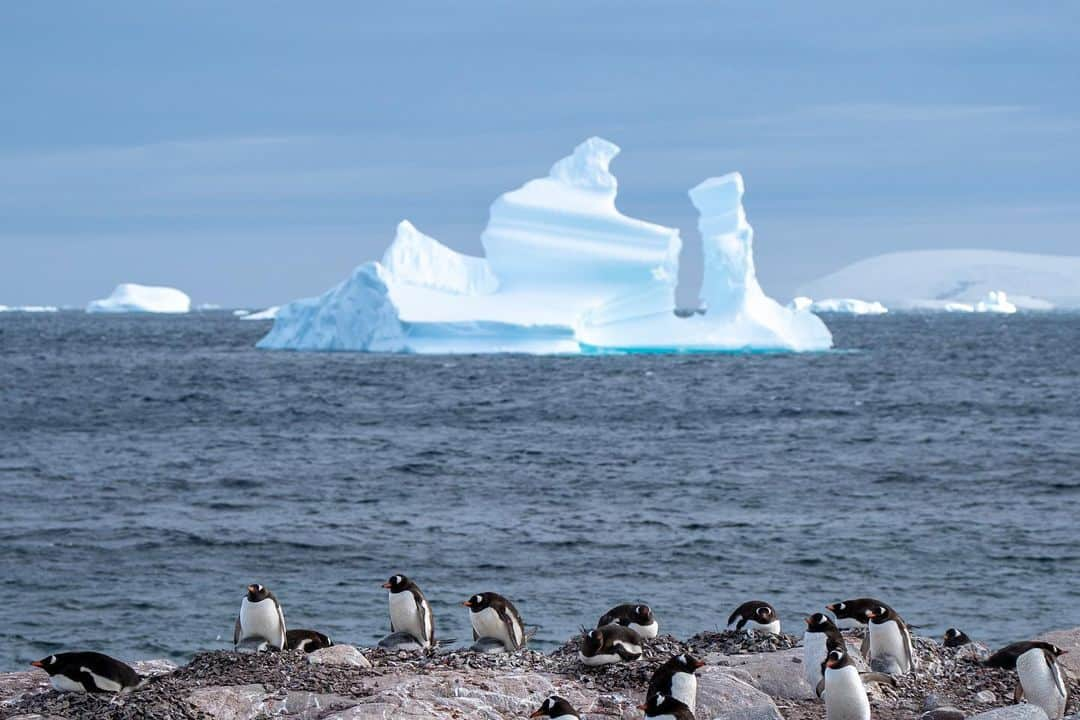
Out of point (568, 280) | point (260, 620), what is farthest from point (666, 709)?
point (568, 280)

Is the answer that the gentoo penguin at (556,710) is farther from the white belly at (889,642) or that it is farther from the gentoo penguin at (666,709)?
the white belly at (889,642)

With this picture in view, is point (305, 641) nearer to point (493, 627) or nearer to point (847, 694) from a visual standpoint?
point (493, 627)

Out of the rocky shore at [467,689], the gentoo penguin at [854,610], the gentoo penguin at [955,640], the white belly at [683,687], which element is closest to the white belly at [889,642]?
the rocky shore at [467,689]

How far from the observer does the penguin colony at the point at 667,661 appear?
7582mm

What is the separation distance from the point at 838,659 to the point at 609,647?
1488 millimetres

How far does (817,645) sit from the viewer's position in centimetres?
848

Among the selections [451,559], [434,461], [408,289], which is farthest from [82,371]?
[451,559]

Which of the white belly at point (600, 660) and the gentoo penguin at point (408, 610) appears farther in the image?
the gentoo penguin at point (408, 610)

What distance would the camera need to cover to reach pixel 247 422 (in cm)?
3788

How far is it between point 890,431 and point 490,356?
117 feet

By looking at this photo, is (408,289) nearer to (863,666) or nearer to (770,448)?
(770,448)

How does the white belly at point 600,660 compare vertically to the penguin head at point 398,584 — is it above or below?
below

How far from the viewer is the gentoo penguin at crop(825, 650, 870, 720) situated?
7.75 metres

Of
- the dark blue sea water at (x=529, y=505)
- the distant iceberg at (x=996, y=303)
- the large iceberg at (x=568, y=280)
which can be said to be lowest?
the dark blue sea water at (x=529, y=505)
